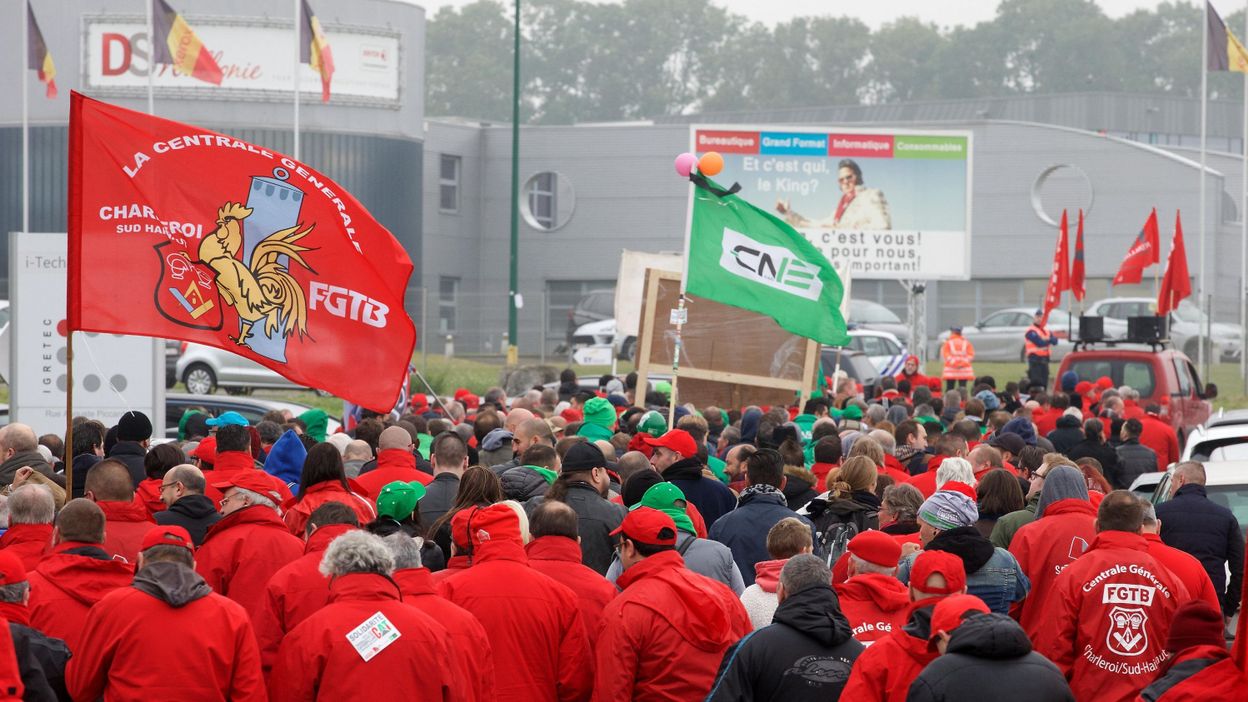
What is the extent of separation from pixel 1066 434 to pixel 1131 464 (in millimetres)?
666

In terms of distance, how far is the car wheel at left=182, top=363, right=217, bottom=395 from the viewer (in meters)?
29.0

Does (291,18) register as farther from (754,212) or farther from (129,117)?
(129,117)

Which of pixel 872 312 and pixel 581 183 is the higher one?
pixel 581 183

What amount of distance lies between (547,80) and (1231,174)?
241 feet

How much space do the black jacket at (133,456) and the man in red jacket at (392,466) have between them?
1631 mm

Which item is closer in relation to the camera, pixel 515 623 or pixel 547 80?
pixel 515 623

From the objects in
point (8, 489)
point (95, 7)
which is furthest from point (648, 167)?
point (8, 489)

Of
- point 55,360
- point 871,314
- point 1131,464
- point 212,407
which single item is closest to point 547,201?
point 871,314

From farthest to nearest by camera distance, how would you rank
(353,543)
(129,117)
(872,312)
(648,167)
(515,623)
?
(648,167) → (872,312) → (129,117) → (515,623) → (353,543)

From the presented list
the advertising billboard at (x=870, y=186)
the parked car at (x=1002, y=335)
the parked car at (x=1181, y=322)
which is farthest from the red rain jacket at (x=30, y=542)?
the parked car at (x=1181, y=322)

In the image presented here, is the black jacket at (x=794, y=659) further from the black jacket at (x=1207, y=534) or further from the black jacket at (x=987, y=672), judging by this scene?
the black jacket at (x=1207, y=534)

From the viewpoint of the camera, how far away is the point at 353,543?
5945mm

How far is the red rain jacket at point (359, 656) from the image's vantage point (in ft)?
19.0

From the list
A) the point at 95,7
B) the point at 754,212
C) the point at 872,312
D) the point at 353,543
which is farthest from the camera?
the point at 872,312
